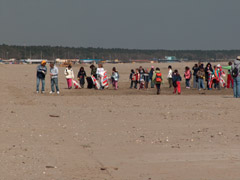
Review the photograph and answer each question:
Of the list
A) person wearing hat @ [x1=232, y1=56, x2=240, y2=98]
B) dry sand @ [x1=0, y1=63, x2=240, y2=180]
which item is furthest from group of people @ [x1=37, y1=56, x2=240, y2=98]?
dry sand @ [x1=0, y1=63, x2=240, y2=180]

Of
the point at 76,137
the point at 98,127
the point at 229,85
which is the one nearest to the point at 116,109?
the point at 98,127

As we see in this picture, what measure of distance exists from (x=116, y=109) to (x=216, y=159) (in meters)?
8.22

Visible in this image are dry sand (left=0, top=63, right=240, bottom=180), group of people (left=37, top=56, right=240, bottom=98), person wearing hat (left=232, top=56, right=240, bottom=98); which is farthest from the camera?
group of people (left=37, top=56, right=240, bottom=98)

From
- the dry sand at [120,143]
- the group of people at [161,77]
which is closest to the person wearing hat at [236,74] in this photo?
the group of people at [161,77]

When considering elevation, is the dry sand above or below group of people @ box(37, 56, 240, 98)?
below

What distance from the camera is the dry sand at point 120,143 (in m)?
7.41

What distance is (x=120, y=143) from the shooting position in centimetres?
986

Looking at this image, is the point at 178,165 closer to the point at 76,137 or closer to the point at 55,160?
the point at 55,160

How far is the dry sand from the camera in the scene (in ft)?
24.3

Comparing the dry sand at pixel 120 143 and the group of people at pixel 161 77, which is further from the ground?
the group of people at pixel 161 77

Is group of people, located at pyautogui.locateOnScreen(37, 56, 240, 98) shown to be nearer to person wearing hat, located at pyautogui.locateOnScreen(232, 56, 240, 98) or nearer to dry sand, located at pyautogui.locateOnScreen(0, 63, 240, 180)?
person wearing hat, located at pyautogui.locateOnScreen(232, 56, 240, 98)

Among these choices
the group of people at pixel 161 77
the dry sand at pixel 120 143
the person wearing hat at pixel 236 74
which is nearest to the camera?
the dry sand at pixel 120 143

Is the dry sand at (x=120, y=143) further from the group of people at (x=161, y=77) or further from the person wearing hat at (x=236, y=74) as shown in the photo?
Answer: the group of people at (x=161, y=77)

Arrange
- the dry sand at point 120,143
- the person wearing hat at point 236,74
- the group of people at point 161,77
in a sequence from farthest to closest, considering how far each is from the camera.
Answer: the group of people at point 161,77 < the person wearing hat at point 236,74 < the dry sand at point 120,143
